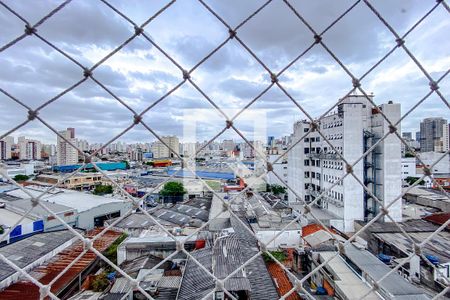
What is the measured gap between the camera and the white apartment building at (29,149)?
1520 cm

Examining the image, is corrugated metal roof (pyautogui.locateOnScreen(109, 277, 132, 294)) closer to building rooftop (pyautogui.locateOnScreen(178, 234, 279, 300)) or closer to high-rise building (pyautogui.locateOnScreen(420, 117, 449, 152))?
building rooftop (pyautogui.locateOnScreen(178, 234, 279, 300))

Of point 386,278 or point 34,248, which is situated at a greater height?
point 386,278

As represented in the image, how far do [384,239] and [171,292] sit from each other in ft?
13.3

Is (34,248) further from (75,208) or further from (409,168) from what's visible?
(409,168)

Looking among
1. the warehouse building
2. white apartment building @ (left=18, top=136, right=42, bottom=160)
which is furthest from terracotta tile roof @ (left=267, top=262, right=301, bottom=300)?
white apartment building @ (left=18, top=136, right=42, bottom=160)

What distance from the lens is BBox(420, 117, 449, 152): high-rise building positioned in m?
14.3

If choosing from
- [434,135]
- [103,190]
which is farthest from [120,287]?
[434,135]

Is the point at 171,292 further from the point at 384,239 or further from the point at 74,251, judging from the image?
the point at 384,239

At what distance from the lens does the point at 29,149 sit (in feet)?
53.2

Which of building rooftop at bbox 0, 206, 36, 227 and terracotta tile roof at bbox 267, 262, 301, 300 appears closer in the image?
terracotta tile roof at bbox 267, 262, 301, 300

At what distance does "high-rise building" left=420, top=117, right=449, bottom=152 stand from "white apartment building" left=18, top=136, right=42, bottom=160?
70.9 ft

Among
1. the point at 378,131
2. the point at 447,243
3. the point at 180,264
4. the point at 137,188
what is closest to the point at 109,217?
the point at 137,188

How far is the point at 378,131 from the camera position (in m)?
6.30

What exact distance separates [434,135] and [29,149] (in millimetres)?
22963
